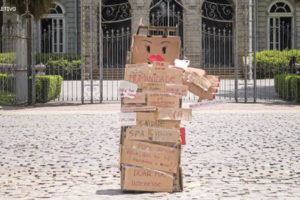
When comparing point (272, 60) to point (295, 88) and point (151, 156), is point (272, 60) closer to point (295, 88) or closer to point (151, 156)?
point (295, 88)

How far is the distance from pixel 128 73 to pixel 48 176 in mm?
1535

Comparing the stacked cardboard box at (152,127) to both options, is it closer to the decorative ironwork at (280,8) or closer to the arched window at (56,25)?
the arched window at (56,25)

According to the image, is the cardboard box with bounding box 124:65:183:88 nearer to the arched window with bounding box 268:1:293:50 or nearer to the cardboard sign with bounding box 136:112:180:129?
the cardboard sign with bounding box 136:112:180:129

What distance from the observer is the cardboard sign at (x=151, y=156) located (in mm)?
5785

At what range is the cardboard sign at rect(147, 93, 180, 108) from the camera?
5.80 meters

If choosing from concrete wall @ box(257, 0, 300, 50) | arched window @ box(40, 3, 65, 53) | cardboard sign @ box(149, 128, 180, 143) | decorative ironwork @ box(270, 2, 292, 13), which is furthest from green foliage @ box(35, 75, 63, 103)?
decorative ironwork @ box(270, 2, 292, 13)

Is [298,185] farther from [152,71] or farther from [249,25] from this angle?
[249,25]

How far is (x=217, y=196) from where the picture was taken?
554cm

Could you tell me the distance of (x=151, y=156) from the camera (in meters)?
5.79

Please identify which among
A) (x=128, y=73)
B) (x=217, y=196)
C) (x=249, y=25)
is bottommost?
(x=217, y=196)

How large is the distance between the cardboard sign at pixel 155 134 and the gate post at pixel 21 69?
1131cm

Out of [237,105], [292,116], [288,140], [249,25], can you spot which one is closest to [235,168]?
[288,140]

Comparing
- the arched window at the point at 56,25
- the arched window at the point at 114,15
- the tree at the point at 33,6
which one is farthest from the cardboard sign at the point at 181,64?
the arched window at the point at 56,25

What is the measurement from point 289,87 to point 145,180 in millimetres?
12296
